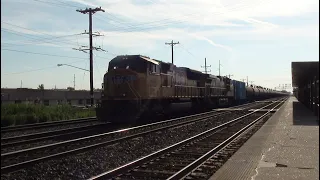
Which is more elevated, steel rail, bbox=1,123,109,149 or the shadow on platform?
the shadow on platform

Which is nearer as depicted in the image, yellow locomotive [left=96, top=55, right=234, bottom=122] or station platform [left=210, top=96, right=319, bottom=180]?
station platform [left=210, top=96, right=319, bottom=180]

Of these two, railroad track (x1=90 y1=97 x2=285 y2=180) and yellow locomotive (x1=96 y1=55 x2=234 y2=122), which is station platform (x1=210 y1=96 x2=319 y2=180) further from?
yellow locomotive (x1=96 y1=55 x2=234 y2=122)

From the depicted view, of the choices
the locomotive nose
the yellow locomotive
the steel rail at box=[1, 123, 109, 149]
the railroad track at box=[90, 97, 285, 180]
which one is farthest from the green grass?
the railroad track at box=[90, 97, 285, 180]

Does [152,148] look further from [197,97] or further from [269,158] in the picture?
[197,97]

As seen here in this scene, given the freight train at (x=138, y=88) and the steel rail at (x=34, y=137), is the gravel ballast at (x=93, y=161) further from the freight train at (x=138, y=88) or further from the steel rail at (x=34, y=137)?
the freight train at (x=138, y=88)

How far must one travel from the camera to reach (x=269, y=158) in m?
9.70

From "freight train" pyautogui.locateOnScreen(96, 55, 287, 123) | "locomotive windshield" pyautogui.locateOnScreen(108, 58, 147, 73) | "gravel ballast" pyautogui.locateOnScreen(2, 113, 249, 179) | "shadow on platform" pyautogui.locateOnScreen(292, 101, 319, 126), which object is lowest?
"gravel ballast" pyautogui.locateOnScreen(2, 113, 249, 179)

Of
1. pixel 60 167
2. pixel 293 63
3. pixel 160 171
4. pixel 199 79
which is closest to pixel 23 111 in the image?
pixel 199 79

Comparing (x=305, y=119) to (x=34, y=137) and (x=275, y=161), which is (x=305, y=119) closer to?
(x=275, y=161)

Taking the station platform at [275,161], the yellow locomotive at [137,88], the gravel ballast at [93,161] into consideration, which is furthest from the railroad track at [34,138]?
the station platform at [275,161]

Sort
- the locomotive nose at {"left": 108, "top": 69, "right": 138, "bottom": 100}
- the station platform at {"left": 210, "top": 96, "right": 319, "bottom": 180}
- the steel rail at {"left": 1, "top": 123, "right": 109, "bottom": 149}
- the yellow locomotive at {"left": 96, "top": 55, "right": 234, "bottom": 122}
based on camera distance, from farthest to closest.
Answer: the locomotive nose at {"left": 108, "top": 69, "right": 138, "bottom": 100}, the yellow locomotive at {"left": 96, "top": 55, "right": 234, "bottom": 122}, the steel rail at {"left": 1, "top": 123, "right": 109, "bottom": 149}, the station platform at {"left": 210, "top": 96, "right": 319, "bottom": 180}

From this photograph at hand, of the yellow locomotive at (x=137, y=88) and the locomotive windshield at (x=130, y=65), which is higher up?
the locomotive windshield at (x=130, y=65)

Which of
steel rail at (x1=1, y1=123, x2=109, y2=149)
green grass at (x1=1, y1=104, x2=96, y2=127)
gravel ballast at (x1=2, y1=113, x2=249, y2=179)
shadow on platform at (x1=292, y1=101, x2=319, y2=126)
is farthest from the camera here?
green grass at (x1=1, y1=104, x2=96, y2=127)

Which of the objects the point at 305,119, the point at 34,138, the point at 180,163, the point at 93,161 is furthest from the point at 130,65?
the point at 180,163
